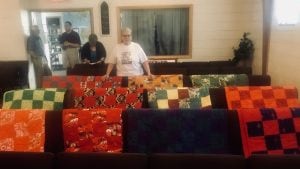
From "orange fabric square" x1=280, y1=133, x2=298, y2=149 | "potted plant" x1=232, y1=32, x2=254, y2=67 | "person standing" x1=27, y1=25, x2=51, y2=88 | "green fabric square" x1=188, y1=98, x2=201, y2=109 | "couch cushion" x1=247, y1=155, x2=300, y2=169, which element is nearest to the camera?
"couch cushion" x1=247, y1=155, x2=300, y2=169

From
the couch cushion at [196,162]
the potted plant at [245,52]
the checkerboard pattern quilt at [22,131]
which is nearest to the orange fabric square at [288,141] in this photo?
the couch cushion at [196,162]

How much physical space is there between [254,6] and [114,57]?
3.39m

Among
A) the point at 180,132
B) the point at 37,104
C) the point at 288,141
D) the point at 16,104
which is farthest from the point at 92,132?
the point at 288,141

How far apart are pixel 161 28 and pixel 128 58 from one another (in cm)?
275

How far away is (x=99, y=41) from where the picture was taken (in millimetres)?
6633

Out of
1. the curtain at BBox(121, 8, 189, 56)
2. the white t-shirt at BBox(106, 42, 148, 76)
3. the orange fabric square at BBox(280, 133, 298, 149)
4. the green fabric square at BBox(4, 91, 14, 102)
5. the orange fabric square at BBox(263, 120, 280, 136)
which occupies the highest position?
the curtain at BBox(121, 8, 189, 56)

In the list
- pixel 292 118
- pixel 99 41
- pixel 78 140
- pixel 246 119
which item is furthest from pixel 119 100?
pixel 99 41

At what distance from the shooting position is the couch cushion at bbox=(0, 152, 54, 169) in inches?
74.5

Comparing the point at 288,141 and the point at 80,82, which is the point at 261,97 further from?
the point at 80,82

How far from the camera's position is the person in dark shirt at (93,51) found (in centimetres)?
630

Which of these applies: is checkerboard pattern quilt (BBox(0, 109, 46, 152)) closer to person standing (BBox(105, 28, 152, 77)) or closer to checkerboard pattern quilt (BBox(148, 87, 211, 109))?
checkerboard pattern quilt (BBox(148, 87, 211, 109))

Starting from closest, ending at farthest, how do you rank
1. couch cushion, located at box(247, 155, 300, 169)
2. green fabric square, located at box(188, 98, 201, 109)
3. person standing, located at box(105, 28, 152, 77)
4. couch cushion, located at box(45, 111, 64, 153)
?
couch cushion, located at box(247, 155, 300, 169) → couch cushion, located at box(45, 111, 64, 153) → green fabric square, located at box(188, 98, 201, 109) → person standing, located at box(105, 28, 152, 77)

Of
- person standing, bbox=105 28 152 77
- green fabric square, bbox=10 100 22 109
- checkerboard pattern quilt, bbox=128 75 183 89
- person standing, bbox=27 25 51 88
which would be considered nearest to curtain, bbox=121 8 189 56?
person standing, bbox=27 25 51 88

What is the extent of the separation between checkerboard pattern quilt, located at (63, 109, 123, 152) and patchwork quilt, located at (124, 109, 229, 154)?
0.14 m
